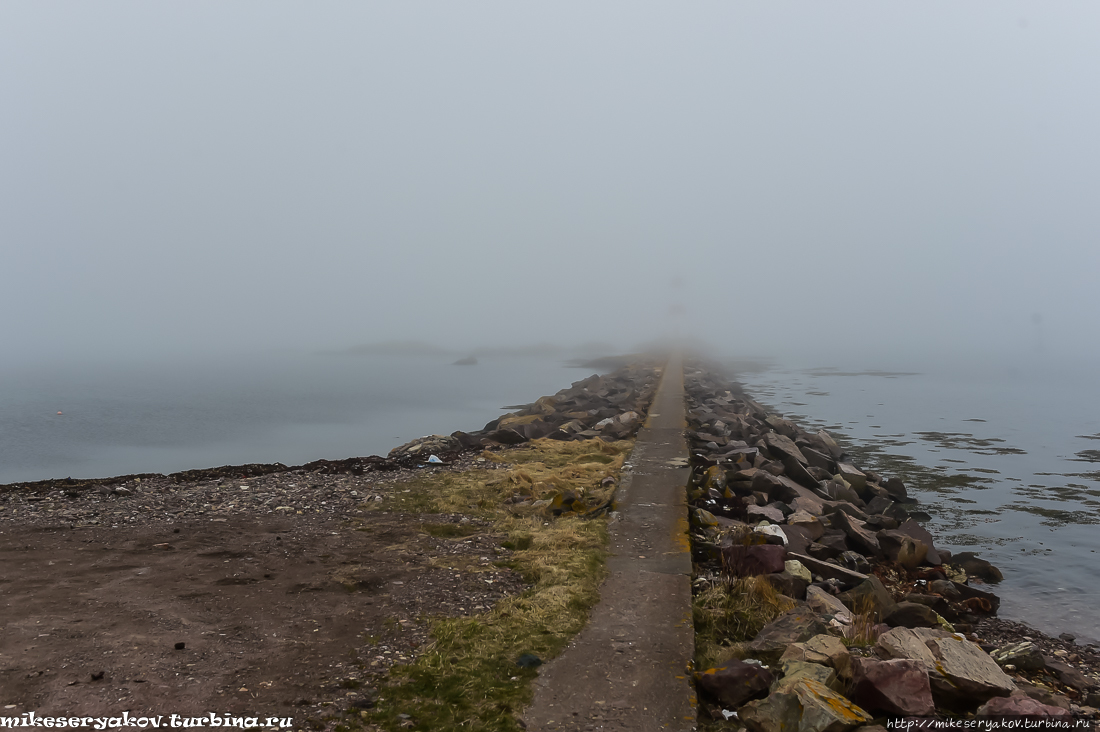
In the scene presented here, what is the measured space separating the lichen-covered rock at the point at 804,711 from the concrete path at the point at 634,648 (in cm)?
43

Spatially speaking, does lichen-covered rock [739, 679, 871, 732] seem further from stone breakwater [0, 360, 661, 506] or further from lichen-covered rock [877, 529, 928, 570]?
stone breakwater [0, 360, 661, 506]

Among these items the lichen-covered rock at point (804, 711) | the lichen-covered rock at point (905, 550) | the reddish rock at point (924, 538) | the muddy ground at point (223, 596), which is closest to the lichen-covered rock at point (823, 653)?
the lichen-covered rock at point (804, 711)

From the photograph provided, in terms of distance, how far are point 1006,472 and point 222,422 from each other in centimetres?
4214

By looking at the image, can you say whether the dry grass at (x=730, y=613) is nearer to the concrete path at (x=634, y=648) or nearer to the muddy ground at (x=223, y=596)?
the concrete path at (x=634, y=648)

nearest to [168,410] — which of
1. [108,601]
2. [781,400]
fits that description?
[781,400]

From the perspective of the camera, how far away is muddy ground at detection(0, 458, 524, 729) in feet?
14.2

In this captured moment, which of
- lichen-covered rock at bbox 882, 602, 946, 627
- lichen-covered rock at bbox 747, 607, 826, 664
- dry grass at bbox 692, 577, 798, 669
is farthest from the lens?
lichen-covered rock at bbox 882, 602, 946, 627

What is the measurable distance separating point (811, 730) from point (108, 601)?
19.6 ft

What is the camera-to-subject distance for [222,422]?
1662 inches

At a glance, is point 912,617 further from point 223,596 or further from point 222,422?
point 222,422

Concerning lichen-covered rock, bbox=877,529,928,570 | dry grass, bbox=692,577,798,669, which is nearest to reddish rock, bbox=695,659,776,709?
dry grass, bbox=692,577,798,669

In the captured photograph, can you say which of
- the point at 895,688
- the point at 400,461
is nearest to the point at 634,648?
the point at 895,688

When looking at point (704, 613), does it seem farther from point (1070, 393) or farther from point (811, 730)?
point (1070, 393)

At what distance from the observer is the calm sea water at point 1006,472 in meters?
10.0
